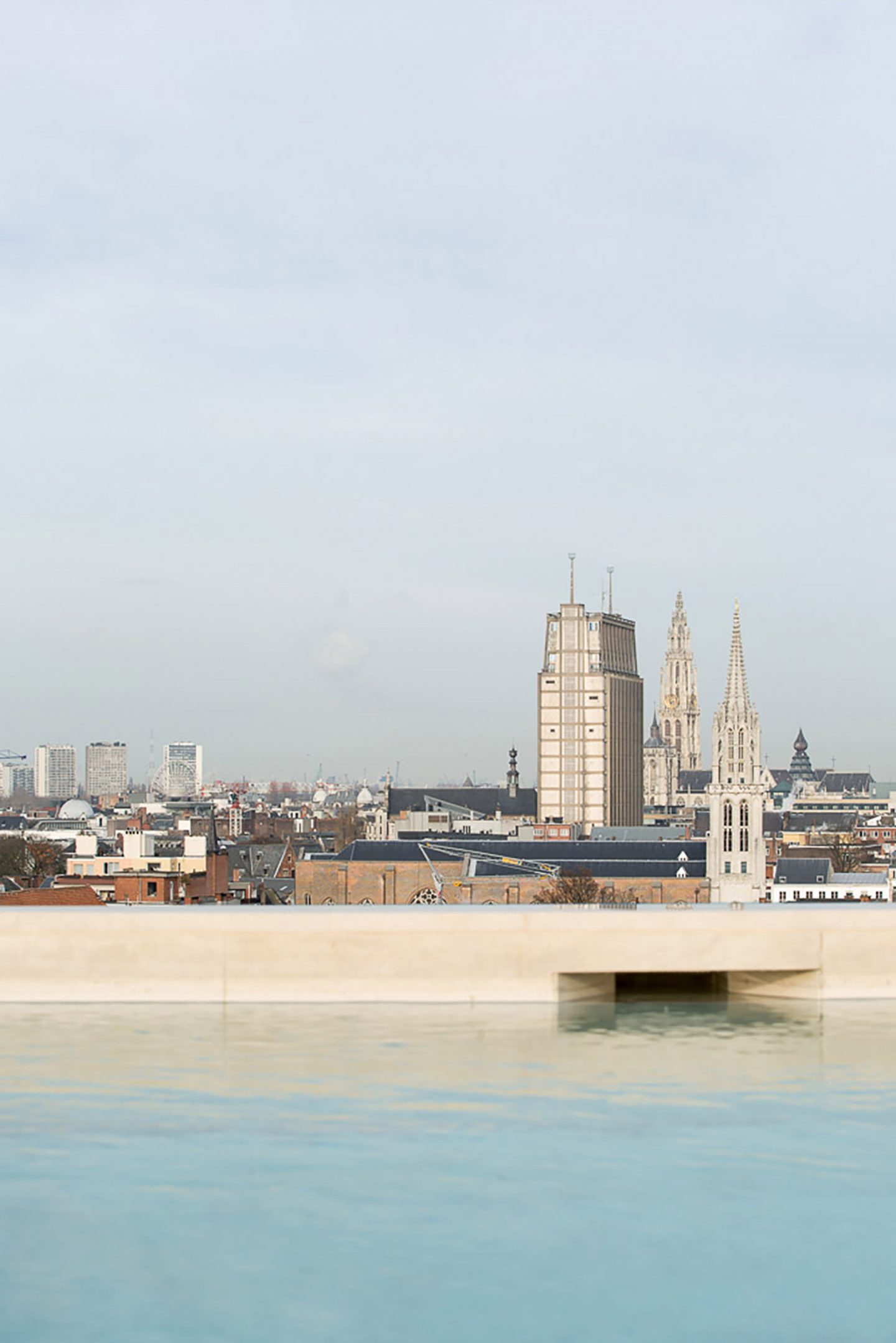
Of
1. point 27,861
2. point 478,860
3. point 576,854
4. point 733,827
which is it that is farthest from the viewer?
point 27,861

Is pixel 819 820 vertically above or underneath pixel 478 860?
underneath

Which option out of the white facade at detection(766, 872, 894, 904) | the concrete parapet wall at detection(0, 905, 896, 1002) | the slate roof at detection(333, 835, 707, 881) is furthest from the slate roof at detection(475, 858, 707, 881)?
the concrete parapet wall at detection(0, 905, 896, 1002)

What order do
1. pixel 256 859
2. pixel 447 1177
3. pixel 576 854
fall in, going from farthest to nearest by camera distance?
pixel 256 859 → pixel 576 854 → pixel 447 1177

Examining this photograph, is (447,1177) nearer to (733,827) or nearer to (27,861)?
(733,827)

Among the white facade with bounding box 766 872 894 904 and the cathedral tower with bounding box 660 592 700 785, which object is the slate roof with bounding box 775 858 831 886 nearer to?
the white facade with bounding box 766 872 894 904

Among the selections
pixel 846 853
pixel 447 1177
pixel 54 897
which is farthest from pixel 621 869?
pixel 447 1177

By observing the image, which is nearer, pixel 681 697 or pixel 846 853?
pixel 846 853
